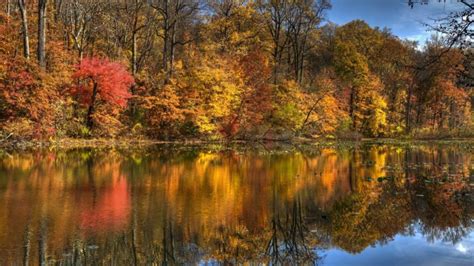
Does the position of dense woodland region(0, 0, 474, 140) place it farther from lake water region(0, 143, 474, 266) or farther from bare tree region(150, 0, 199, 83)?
lake water region(0, 143, 474, 266)

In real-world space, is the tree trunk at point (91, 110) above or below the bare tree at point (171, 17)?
below

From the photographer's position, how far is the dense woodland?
3288 cm

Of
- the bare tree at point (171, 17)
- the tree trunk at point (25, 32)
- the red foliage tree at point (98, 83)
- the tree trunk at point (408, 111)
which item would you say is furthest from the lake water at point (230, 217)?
the tree trunk at point (408, 111)

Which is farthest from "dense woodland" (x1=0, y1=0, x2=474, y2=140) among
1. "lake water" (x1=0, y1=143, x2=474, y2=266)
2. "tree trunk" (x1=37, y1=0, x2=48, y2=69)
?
"lake water" (x1=0, y1=143, x2=474, y2=266)

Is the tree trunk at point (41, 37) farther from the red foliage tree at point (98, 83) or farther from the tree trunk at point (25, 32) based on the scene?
the red foliage tree at point (98, 83)

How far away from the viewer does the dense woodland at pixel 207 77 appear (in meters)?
32.9

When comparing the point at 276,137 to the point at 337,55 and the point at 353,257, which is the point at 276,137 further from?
the point at 353,257

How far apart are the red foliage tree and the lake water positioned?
54.7 ft

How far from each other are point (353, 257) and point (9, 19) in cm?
3348

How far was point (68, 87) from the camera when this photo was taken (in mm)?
34562

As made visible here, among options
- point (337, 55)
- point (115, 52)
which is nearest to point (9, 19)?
point (115, 52)

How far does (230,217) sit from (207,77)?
31.6 m

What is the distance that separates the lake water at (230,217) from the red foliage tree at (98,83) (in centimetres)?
1666

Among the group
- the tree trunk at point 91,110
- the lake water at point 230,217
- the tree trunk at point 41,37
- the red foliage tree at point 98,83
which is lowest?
the lake water at point 230,217
